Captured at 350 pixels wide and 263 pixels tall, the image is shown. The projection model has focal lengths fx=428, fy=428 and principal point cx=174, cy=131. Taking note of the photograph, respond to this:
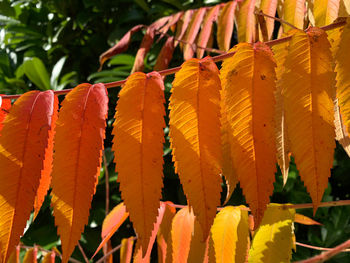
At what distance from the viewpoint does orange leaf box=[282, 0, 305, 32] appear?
868 millimetres

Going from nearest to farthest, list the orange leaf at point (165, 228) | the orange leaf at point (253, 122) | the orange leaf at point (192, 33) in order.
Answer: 1. the orange leaf at point (253, 122)
2. the orange leaf at point (165, 228)
3. the orange leaf at point (192, 33)

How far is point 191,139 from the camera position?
20.6 inches

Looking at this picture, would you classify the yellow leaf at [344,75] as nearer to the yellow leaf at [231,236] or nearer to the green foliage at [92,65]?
the yellow leaf at [231,236]

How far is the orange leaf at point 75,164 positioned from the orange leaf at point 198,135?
0.10 m

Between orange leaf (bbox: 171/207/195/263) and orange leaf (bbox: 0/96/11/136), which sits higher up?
orange leaf (bbox: 0/96/11/136)

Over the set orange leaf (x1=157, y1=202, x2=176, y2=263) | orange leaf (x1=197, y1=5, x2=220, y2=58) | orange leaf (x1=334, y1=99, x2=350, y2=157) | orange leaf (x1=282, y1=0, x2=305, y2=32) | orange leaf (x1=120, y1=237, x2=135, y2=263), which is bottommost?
orange leaf (x1=120, y1=237, x2=135, y2=263)

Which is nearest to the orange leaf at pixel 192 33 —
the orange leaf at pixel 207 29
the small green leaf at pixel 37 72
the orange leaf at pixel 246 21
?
the orange leaf at pixel 207 29

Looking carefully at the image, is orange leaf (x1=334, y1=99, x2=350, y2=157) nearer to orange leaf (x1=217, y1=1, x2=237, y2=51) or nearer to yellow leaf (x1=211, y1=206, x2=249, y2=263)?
yellow leaf (x1=211, y1=206, x2=249, y2=263)

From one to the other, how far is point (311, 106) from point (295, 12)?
1.43ft

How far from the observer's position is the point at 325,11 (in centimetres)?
74

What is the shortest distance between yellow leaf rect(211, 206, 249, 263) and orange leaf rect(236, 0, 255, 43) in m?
0.54

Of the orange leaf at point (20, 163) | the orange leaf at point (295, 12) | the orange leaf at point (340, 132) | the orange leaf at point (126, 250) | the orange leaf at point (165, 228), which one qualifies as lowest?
the orange leaf at point (126, 250)

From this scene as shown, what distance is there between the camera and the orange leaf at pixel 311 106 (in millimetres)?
489

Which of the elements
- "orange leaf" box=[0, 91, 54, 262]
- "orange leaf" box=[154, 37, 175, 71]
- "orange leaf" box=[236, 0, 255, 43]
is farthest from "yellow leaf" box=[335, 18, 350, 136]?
"orange leaf" box=[154, 37, 175, 71]
